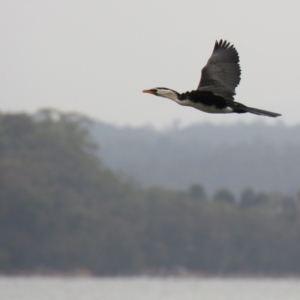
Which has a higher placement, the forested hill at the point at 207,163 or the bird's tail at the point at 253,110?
the forested hill at the point at 207,163

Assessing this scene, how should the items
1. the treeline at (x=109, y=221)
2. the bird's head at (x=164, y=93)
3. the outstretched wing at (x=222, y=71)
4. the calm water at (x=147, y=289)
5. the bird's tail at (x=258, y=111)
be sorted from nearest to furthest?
the bird's tail at (x=258, y=111)
the bird's head at (x=164, y=93)
the outstretched wing at (x=222, y=71)
the calm water at (x=147, y=289)
the treeline at (x=109, y=221)

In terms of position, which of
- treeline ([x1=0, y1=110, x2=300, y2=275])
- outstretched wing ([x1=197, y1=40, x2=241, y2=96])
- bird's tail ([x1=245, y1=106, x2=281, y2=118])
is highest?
treeline ([x1=0, y1=110, x2=300, y2=275])

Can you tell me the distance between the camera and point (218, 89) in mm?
14336

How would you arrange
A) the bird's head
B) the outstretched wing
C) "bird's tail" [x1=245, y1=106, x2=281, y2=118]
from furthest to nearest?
1. the outstretched wing
2. the bird's head
3. "bird's tail" [x1=245, y1=106, x2=281, y2=118]

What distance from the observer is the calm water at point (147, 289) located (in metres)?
51.8

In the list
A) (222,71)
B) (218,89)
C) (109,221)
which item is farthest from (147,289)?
(218,89)

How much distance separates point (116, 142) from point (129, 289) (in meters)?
96.2

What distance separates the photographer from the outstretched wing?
1449cm

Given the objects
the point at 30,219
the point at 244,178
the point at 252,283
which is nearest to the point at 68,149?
the point at 30,219

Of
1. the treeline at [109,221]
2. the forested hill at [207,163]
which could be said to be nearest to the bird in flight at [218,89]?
the treeline at [109,221]

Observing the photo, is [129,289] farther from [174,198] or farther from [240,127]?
[240,127]

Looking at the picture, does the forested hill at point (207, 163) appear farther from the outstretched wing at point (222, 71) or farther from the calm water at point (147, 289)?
the outstretched wing at point (222, 71)

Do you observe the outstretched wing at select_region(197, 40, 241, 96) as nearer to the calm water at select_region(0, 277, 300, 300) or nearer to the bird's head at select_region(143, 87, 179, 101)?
the bird's head at select_region(143, 87, 179, 101)

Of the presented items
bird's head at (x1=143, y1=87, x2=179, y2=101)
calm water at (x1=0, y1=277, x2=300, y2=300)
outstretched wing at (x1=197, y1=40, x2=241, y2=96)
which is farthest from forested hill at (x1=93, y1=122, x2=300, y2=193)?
bird's head at (x1=143, y1=87, x2=179, y2=101)
